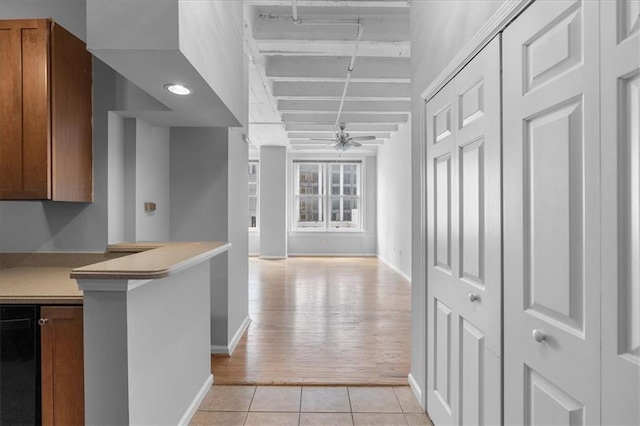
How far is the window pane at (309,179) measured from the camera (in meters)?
10.3

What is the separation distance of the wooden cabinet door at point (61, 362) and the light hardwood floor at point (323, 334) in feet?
3.86

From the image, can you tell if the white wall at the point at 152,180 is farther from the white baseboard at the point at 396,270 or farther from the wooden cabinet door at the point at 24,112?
the white baseboard at the point at 396,270

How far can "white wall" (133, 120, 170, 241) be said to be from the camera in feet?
9.26

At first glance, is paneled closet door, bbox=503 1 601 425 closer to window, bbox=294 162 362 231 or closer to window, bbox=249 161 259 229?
window, bbox=294 162 362 231

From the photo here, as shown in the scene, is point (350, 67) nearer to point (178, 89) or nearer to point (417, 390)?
point (178, 89)

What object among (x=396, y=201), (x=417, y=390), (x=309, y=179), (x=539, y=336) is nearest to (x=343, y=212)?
(x=309, y=179)

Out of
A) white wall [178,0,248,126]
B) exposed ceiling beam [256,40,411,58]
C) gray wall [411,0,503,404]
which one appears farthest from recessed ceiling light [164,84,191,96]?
exposed ceiling beam [256,40,411,58]

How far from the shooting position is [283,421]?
2.26 meters

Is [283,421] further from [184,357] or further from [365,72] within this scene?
[365,72]

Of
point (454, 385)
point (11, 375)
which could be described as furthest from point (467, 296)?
point (11, 375)

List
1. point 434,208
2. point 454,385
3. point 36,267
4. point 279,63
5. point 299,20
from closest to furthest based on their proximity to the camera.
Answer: point 454,385 → point 434,208 → point 36,267 → point 299,20 → point 279,63

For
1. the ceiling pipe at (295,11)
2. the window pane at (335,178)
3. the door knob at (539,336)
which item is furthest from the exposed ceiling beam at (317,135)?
the door knob at (539,336)

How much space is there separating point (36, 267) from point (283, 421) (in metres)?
2.05

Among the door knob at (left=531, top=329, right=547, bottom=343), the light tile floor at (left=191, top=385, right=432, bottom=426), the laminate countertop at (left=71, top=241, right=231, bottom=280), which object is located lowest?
the light tile floor at (left=191, top=385, right=432, bottom=426)
